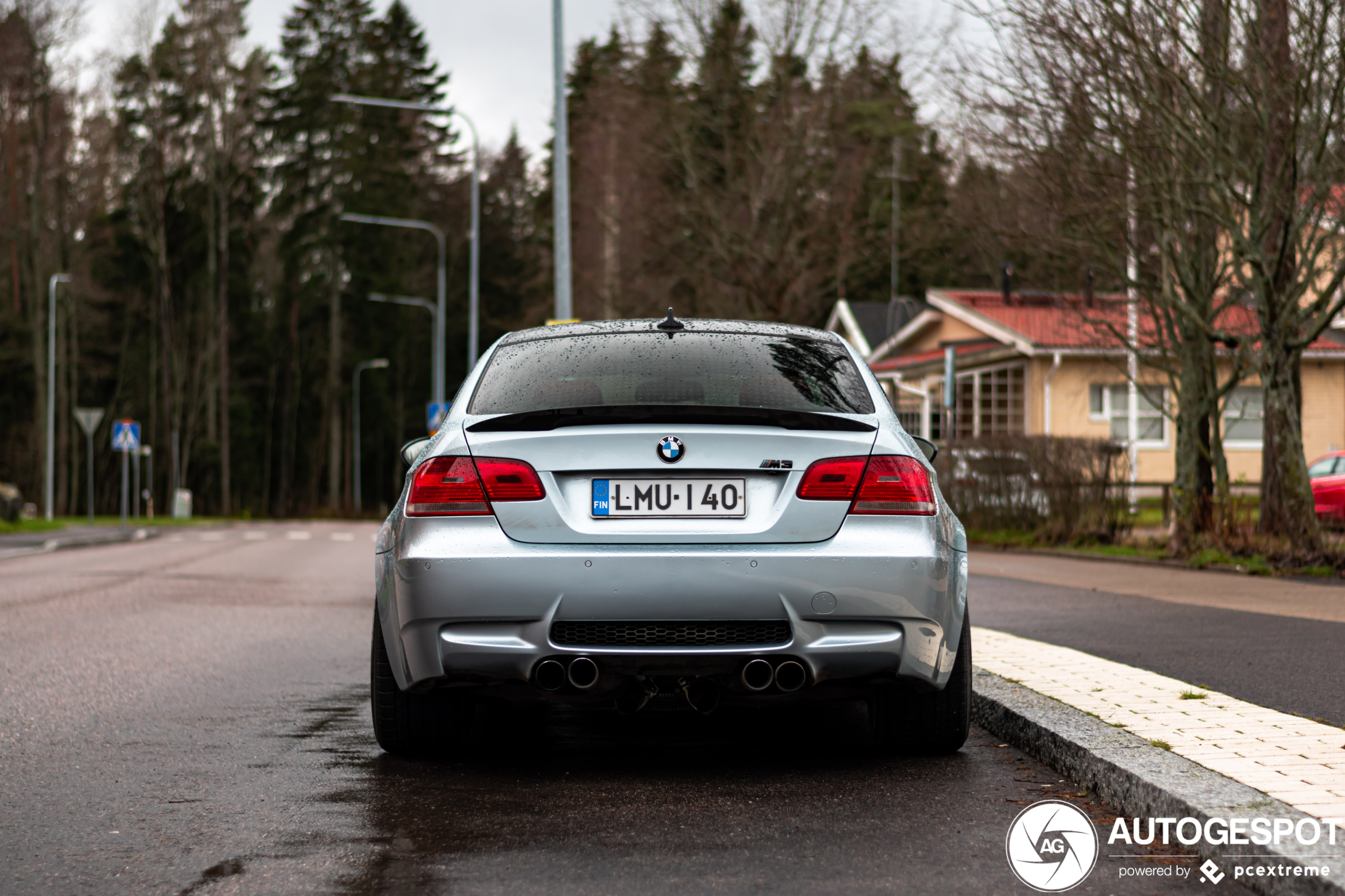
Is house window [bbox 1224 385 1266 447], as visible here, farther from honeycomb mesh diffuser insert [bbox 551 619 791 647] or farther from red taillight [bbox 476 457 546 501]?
red taillight [bbox 476 457 546 501]

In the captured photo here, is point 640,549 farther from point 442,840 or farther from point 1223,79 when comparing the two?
point 1223,79

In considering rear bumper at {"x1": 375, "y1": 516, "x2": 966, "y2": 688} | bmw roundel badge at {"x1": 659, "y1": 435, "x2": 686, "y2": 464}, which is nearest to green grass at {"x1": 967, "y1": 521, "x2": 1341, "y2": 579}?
rear bumper at {"x1": 375, "y1": 516, "x2": 966, "y2": 688}

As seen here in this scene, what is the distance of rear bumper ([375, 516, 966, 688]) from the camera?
5004 mm

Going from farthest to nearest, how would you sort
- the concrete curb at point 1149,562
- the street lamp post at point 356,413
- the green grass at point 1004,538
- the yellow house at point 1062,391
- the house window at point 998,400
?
the street lamp post at point 356,413, the house window at point 998,400, the yellow house at point 1062,391, the green grass at point 1004,538, the concrete curb at point 1149,562

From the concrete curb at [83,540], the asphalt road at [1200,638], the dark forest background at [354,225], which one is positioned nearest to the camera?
the asphalt road at [1200,638]

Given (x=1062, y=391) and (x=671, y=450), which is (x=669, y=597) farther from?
(x=1062, y=391)

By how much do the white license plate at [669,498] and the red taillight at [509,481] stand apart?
7.9 inches

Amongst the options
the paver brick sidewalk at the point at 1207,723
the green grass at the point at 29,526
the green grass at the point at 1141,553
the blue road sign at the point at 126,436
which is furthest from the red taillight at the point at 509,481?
the blue road sign at the point at 126,436

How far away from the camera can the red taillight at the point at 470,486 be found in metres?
5.17

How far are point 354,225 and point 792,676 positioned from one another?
6024 cm

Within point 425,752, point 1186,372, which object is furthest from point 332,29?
point 425,752

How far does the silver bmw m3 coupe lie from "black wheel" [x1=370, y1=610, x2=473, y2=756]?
0.89ft

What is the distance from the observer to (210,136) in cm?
5444

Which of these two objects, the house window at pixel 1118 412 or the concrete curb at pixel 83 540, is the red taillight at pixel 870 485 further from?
the house window at pixel 1118 412
